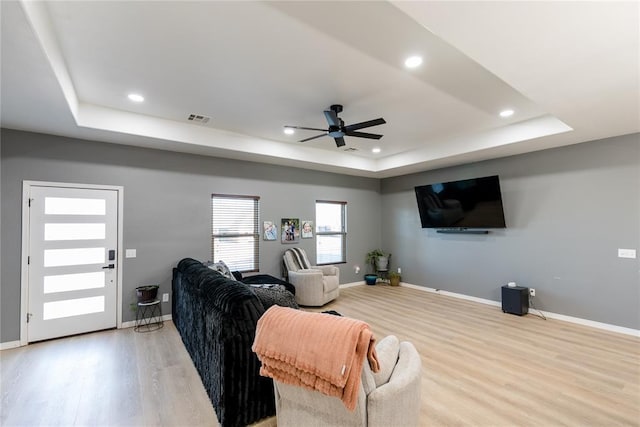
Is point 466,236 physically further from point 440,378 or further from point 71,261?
point 71,261

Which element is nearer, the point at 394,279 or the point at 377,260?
the point at 394,279

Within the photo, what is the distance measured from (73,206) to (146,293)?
1.57 meters

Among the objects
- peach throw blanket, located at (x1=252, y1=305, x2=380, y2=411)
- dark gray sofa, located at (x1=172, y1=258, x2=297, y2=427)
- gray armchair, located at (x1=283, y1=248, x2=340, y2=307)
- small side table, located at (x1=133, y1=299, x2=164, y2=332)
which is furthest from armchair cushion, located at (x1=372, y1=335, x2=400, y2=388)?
small side table, located at (x1=133, y1=299, x2=164, y2=332)

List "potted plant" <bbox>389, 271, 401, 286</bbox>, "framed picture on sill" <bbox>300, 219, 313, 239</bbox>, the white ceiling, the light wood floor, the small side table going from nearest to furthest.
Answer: the white ceiling → the light wood floor → the small side table → "framed picture on sill" <bbox>300, 219, 313, 239</bbox> → "potted plant" <bbox>389, 271, 401, 286</bbox>

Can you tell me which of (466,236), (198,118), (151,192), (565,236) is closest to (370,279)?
(466,236)

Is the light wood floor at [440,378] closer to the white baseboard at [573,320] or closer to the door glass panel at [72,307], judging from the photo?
the white baseboard at [573,320]

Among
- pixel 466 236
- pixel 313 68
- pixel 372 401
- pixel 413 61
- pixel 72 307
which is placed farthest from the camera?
pixel 466 236

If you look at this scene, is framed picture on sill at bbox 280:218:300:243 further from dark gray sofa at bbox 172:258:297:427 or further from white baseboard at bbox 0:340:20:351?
white baseboard at bbox 0:340:20:351

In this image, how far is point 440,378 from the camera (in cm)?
295

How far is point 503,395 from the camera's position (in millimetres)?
2660

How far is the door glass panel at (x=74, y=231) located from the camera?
4.00 m

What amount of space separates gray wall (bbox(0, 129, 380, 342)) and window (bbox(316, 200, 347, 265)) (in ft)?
0.99

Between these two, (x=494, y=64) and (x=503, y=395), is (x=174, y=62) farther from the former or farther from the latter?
(x=503, y=395)

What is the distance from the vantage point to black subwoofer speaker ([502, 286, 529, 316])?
16.1ft
